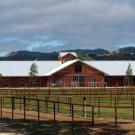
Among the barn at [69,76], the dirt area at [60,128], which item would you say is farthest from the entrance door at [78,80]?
the dirt area at [60,128]

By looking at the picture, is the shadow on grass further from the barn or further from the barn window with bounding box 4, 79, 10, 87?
the barn window with bounding box 4, 79, 10, 87

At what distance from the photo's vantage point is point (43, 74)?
4783 inches

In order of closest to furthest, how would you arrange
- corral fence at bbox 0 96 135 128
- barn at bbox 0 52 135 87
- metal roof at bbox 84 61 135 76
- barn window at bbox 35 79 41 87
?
corral fence at bbox 0 96 135 128 → barn at bbox 0 52 135 87 → barn window at bbox 35 79 41 87 → metal roof at bbox 84 61 135 76

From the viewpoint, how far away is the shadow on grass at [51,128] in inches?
1041

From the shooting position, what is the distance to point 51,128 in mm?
28000

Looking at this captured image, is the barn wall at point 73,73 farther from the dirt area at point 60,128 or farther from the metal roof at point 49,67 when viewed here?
the dirt area at point 60,128

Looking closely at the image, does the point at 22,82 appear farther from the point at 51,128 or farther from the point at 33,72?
the point at 51,128

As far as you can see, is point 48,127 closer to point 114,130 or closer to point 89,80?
point 114,130

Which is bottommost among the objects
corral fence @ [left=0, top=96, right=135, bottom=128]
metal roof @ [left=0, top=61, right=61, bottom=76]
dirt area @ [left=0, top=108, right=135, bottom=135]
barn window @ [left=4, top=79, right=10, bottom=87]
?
dirt area @ [left=0, top=108, right=135, bottom=135]

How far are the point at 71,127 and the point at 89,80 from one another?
302 feet

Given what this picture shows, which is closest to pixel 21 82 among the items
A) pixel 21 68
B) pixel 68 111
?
pixel 21 68

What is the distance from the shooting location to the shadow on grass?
26438 mm

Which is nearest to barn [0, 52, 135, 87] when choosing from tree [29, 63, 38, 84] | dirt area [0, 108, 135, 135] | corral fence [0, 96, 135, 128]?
tree [29, 63, 38, 84]

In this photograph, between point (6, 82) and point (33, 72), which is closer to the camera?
point (33, 72)
